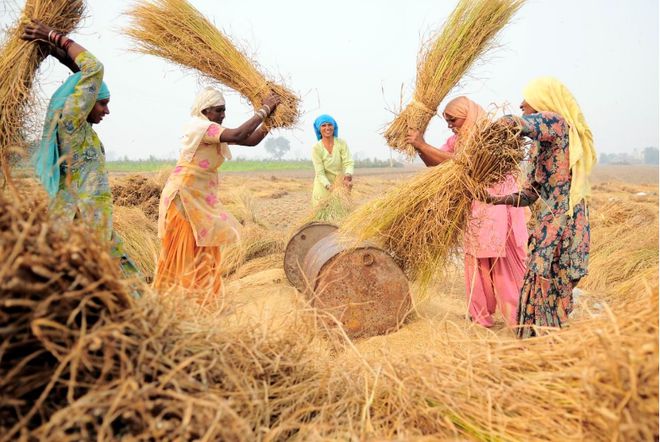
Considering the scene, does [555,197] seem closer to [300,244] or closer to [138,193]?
[300,244]

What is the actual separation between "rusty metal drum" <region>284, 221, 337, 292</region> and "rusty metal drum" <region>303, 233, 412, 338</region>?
1.20 meters

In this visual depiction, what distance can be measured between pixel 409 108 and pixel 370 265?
45.4 inches

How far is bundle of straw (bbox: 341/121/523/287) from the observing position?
2908 mm

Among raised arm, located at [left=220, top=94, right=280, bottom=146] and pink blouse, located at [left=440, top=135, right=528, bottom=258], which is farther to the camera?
pink blouse, located at [left=440, top=135, right=528, bottom=258]

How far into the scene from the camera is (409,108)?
12.5 ft

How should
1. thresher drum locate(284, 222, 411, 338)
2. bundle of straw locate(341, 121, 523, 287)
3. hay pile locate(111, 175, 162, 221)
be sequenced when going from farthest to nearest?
hay pile locate(111, 175, 162, 221) < thresher drum locate(284, 222, 411, 338) < bundle of straw locate(341, 121, 523, 287)

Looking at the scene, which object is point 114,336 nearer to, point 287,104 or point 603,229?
point 287,104

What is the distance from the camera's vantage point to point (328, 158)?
6.48 meters

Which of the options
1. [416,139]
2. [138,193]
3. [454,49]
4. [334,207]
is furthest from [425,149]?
[138,193]

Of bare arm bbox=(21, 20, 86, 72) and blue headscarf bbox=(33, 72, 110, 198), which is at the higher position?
bare arm bbox=(21, 20, 86, 72)

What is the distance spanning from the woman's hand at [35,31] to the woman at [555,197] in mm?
2759

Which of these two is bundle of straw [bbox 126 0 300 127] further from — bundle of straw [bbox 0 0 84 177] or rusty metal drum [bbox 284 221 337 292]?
rusty metal drum [bbox 284 221 337 292]

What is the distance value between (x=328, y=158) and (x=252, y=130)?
2896mm

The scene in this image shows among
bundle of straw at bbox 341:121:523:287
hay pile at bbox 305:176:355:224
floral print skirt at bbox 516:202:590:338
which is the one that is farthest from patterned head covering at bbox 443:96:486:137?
hay pile at bbox 305:176:355:224
